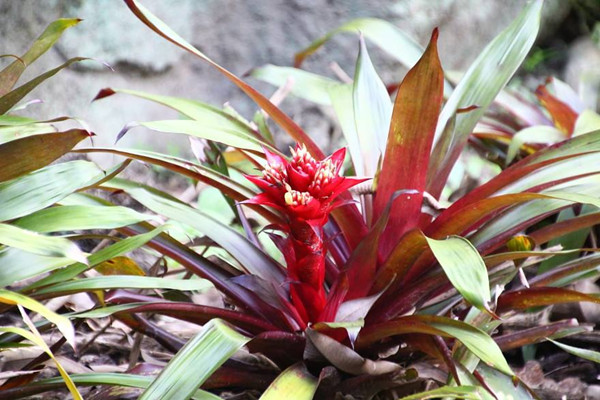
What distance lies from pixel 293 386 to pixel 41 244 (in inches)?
17.2

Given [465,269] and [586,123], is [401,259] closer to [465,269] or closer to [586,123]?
[465,269]

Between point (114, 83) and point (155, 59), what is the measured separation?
0.21m

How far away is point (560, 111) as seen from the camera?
205 centimetres

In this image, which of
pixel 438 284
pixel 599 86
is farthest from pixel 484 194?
pixel 599 86

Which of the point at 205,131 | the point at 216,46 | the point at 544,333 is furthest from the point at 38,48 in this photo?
the point at 216,46

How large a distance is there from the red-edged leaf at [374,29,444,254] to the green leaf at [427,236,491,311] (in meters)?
0.16

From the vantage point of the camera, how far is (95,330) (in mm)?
1693

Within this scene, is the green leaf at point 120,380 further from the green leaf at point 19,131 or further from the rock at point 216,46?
the rock at point 216,46

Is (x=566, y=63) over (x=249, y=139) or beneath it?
beneath

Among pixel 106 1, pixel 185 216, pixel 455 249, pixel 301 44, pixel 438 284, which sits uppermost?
pixel 106 1

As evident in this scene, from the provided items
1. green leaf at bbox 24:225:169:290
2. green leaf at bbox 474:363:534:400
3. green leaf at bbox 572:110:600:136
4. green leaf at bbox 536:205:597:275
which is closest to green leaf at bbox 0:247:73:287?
green leaf at bbox 24:225:169:290

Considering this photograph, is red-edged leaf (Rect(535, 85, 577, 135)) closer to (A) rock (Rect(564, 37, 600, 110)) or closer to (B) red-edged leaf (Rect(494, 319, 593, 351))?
(B) red-edged leaf (Rect(494, 319, 593, 351))

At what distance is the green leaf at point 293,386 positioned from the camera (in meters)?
1.09

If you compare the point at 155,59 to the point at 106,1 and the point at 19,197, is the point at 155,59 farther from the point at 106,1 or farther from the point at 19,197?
the point at 19,197
